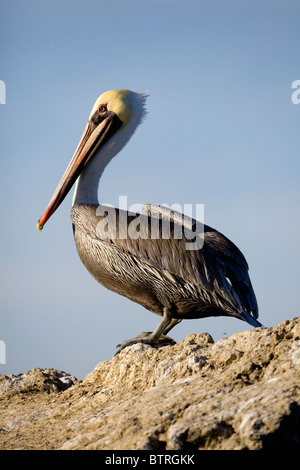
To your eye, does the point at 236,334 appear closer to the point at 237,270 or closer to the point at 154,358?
the point at 154,358

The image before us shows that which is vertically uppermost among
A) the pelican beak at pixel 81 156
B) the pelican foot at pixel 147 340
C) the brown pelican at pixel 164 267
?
the pelican beak at pixel 81 156

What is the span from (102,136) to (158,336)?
2.81 meters

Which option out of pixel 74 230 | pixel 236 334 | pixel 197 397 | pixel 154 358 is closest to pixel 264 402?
pixel 197 397

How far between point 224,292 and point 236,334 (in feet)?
5.29

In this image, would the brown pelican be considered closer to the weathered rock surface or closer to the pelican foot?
the pelican foot

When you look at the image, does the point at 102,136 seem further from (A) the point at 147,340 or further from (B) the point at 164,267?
(A) the point at 147,340

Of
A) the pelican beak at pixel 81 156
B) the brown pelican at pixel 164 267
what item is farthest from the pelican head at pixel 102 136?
the brown pelican at pixel 164 267

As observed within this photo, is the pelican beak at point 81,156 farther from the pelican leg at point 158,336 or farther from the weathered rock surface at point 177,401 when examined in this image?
the weathered rock surface at point 177,401

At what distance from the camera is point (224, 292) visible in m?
6.83

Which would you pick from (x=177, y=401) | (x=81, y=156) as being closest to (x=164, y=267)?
(x=81, y=156)

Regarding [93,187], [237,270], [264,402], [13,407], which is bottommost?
[13,407]

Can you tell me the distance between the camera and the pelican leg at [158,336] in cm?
667

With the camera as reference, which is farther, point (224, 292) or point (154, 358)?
point (224, 292)

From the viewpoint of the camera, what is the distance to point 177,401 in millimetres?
4105
